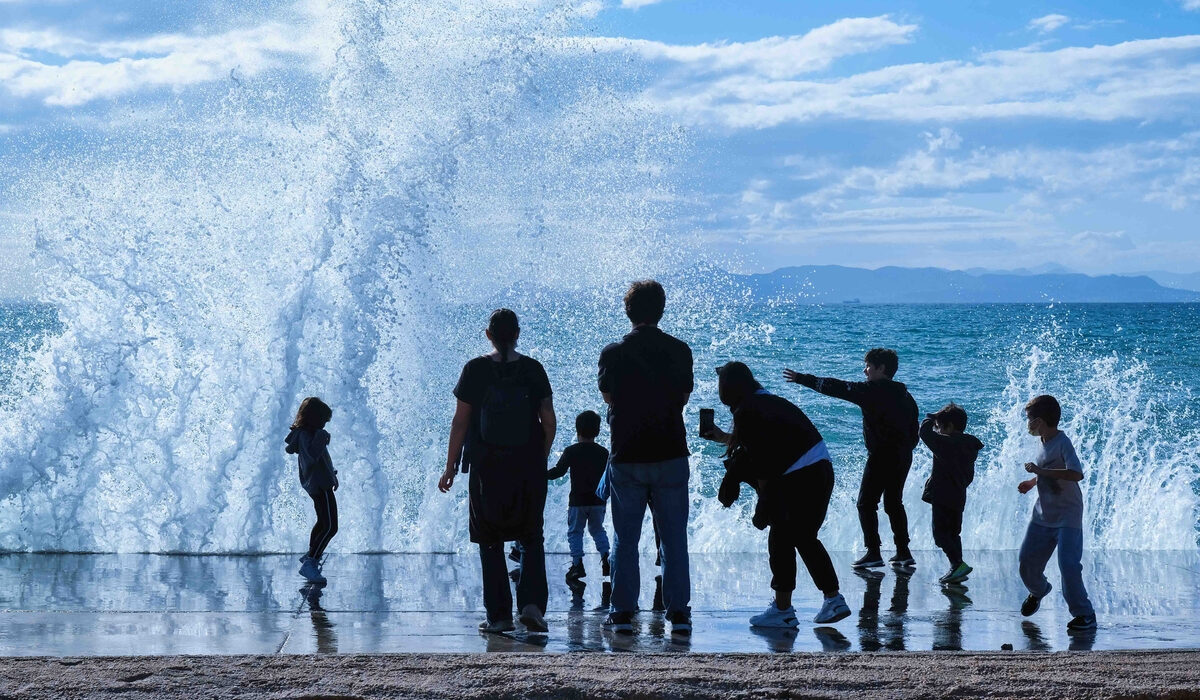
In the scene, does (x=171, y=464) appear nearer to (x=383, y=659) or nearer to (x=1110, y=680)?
(x=383, y=659)

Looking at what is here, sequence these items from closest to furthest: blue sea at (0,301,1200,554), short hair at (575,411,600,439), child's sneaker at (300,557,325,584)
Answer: child's sneaker at (300,557,325,584), short hair at (575,411,600,439), blue sea at (0,301,1200,554)

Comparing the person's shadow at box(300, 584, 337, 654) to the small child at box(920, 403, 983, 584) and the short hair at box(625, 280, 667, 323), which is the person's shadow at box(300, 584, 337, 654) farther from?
the small child at box(920, 403, 983, 584)

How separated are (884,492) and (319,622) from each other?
13.3 feet

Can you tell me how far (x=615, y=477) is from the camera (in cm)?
607

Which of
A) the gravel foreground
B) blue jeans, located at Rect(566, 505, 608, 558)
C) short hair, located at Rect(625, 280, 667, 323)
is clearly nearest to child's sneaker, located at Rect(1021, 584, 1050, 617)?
the gravel foreground

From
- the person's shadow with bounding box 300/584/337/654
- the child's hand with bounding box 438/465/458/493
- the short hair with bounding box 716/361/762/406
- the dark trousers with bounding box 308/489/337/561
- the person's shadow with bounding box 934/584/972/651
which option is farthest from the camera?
the dark trousers with bounding box 308/489/337/561

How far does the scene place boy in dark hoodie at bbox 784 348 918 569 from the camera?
8.07 m

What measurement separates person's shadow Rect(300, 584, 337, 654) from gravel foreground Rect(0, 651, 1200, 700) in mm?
985

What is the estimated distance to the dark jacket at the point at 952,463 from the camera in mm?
8055

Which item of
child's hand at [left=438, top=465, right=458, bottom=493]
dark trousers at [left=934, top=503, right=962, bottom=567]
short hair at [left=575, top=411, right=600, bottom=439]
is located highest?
short hair at [left=575, top=411, right=600, bottom=439]

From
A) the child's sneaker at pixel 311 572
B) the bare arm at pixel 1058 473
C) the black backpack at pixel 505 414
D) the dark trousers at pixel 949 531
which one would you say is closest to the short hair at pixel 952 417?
→ the dark trousers at pixel 949 531

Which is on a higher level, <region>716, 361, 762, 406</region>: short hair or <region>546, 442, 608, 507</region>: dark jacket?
<region>716, 361, 762, 406</region>: short hair

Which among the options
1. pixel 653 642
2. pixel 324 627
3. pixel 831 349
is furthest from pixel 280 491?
pixel 831 349

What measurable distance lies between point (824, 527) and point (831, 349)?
114ft
